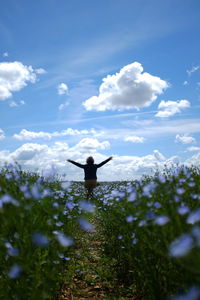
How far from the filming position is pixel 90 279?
13.5 ft

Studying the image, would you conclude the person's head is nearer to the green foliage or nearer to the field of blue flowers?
the green foliage

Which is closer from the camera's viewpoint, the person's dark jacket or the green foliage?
the green foliage

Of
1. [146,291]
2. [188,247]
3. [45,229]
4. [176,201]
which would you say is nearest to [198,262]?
[188,247]

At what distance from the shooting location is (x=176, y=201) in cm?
235

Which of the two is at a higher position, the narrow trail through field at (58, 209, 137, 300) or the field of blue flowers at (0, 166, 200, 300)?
the field of blue flowers at (0, 166, 200, 300)

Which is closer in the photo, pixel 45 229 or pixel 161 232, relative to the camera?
pixel 161 232

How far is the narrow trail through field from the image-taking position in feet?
12.0

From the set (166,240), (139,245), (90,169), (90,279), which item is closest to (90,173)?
(90,169)

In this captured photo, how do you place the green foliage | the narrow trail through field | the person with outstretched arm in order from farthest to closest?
the person with outstretched arm, the narrow trail through field, the green foliage

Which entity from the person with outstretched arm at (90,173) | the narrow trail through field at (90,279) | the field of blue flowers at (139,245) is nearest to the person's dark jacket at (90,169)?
the person with outstretched arm at (90,173)

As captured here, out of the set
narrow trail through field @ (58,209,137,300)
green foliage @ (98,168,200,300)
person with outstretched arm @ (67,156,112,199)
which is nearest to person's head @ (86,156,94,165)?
person with outstretched arm @ (67,156,112,199)

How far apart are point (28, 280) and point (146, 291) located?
1467 millimetres

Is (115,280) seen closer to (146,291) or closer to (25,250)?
(146,291)

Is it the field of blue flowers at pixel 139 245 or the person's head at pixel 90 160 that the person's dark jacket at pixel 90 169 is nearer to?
the person's head at pixel 90 160
